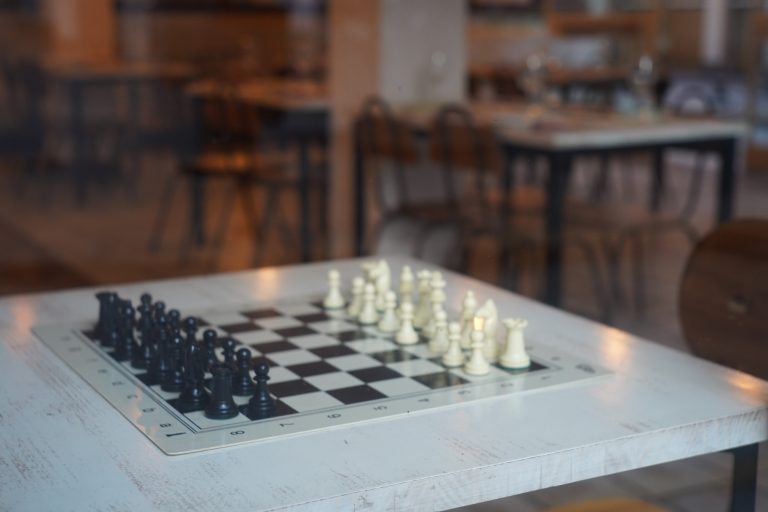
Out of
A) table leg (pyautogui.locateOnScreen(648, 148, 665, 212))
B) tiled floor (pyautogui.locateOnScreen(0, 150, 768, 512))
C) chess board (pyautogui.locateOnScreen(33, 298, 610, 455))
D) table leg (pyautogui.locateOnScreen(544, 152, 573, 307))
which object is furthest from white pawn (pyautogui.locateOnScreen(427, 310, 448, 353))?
table leg (pyautogui.locateOnScreen(648, 148, 665, 212))

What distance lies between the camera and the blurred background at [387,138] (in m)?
3.98

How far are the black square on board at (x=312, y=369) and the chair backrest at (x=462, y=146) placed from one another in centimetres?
247

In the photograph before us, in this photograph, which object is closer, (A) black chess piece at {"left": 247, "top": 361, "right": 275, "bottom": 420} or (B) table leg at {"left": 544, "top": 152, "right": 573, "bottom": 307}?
(A) black chess piece at {"left": 247, "top": 361, "right": 275, "bottom": 420}

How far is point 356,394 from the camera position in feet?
4.98

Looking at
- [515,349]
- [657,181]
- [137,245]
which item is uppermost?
[515,349]

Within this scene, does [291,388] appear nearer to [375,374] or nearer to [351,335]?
[375,374]

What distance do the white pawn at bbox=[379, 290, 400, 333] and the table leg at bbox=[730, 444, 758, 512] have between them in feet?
1.77

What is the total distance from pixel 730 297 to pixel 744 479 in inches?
21.7

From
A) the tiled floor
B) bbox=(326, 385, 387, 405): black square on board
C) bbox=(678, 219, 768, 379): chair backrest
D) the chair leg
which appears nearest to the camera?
bbox=(326, 385, 387, 405): black square on board

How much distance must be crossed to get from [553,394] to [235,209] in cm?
299

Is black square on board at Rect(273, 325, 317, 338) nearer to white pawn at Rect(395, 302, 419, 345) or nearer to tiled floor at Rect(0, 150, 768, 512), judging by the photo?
white pawn at Rect(395, 302, 419, 345)

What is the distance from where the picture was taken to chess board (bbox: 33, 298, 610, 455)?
1390 millimetres

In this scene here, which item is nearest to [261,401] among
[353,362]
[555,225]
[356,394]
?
[356,394]

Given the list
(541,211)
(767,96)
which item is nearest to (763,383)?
(541,211)
